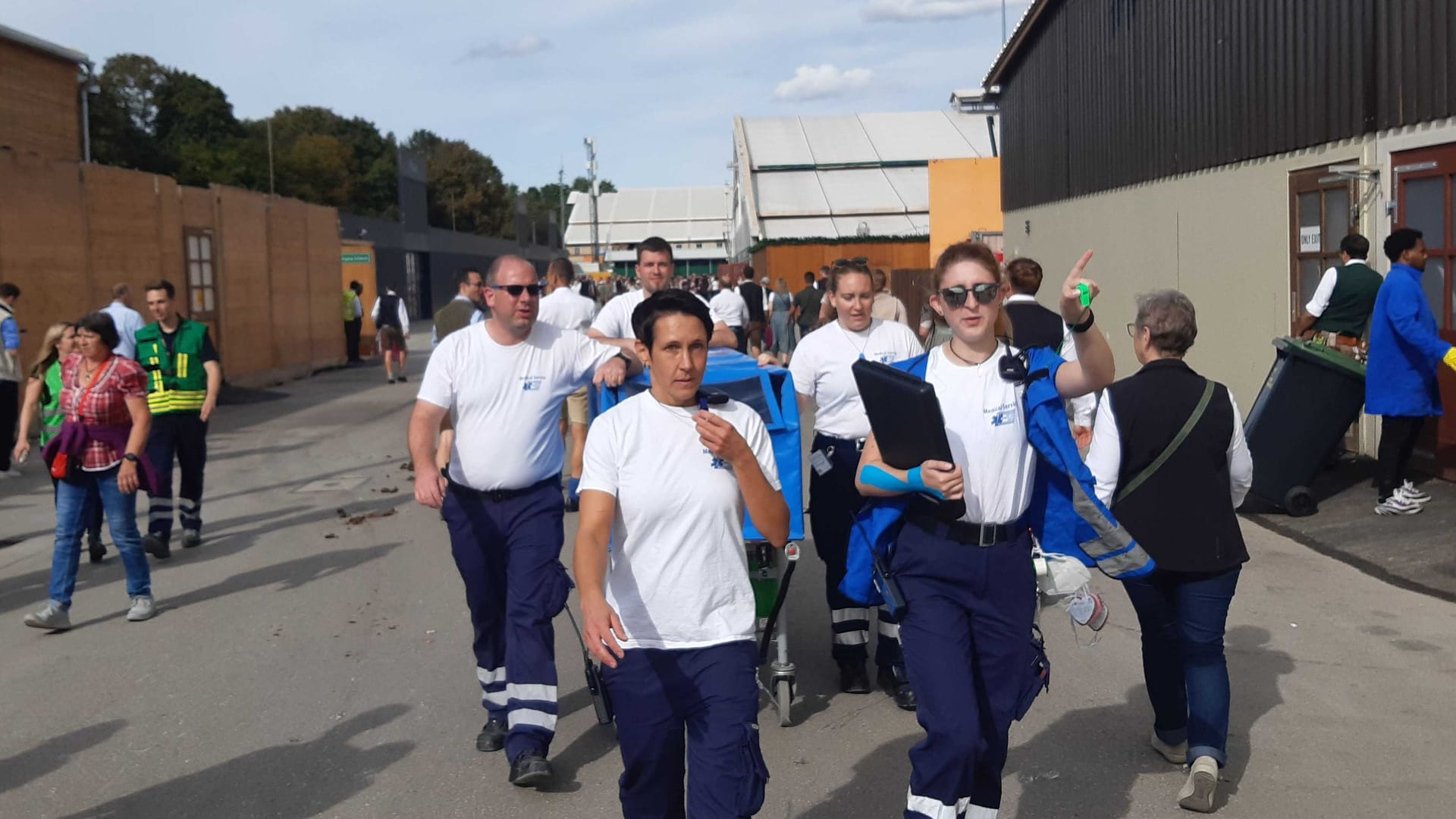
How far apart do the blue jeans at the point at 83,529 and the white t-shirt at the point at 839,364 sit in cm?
428

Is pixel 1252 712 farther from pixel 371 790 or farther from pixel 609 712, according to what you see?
pixel 371 790

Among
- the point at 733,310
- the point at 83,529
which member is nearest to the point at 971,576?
the point at 83,529

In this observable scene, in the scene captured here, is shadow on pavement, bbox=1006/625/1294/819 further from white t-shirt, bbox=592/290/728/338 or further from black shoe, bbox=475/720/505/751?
white t-shirt, bbox=592/290/728/338

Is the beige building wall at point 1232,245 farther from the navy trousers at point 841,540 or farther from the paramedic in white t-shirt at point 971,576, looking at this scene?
the paramedic in white t-shirt at point 971,576

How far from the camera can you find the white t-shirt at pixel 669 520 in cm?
370

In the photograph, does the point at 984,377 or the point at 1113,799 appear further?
the point at 1113,799

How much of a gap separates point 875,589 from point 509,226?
94.7 metres

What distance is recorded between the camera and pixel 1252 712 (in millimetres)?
5984

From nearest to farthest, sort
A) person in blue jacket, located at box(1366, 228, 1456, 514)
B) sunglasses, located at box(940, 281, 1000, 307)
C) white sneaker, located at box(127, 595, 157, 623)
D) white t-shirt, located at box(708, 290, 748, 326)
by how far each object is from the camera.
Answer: sunglasses, located at box(940, 281, 1000, 307), white sneaker, located at box(127, 595, 157, 623), person in blue jacket, located at box(1366, 228, 1456, 514), white t-shirt, located at box(708, 290, 748, 326)

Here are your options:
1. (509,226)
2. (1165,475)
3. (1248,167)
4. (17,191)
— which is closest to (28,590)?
(1165,475)

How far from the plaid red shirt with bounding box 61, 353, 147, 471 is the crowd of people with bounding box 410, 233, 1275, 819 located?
11.6ft

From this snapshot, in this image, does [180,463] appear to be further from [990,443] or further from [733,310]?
[733,310]

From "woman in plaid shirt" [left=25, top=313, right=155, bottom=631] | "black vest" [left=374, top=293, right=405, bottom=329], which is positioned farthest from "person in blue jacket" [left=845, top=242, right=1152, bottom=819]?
"black vest" [left=374, top=293, right=405, bottom=329]

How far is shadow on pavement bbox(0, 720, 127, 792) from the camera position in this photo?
219 inches
